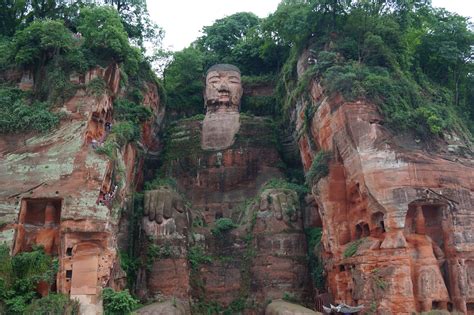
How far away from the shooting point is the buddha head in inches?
1352

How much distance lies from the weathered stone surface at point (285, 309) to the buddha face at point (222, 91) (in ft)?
48.8

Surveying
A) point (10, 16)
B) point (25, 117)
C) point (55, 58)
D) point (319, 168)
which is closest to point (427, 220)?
point (319, 168)

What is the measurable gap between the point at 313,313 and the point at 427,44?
57.3 feet

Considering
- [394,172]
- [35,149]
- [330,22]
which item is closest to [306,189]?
[394,172]

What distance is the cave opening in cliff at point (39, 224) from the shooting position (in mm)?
19969

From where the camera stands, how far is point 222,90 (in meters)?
34.4

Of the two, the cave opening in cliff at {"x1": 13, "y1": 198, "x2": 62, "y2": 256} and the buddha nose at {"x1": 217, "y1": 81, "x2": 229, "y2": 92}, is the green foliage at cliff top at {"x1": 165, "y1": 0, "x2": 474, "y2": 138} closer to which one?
the buddha nose at {"x1": 217, "y1": 81, "x2": 229, "y2": 92}

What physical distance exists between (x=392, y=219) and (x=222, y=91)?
669 inches

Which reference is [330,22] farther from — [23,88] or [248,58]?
[23,88]

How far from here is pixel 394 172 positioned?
21562 millimetres

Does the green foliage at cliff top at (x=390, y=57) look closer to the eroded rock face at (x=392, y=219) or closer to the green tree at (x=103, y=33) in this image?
the eroded rock face at (x=392, y=219)

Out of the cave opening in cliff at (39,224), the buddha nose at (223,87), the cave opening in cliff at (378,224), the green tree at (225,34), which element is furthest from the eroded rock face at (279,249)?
the green tree at (225,34)

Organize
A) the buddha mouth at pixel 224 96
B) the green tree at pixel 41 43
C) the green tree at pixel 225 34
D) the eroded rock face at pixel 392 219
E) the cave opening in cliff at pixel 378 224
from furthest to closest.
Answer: the green tree at pixel 225 34 < the buddha mouth at pixel 224 96 < the green tree at pixel 41 43 < the cave opening in cliff at pixel 378 224 < the eroded rock face at pixel 392 219

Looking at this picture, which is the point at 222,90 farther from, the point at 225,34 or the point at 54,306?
the point at 54,306
